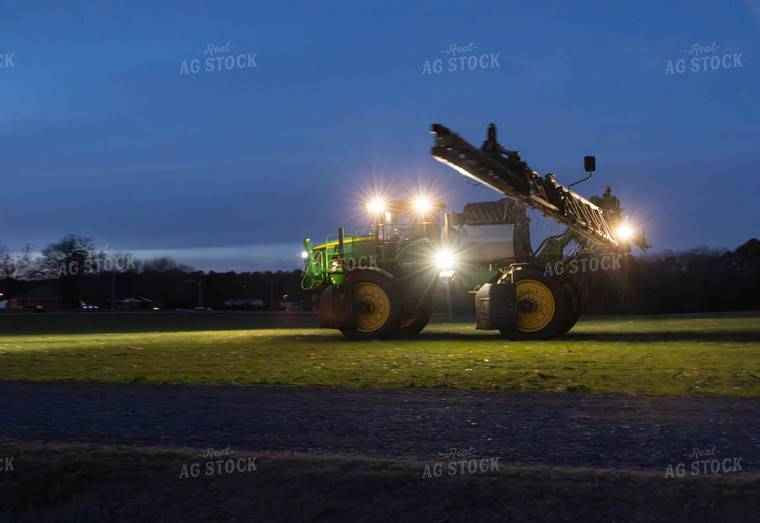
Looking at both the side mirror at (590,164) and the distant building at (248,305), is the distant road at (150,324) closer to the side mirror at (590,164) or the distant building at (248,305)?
the side mirror at (590,164)

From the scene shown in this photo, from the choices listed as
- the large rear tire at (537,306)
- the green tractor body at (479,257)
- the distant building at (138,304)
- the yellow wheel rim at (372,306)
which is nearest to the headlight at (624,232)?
the green tractor body at (479,257)

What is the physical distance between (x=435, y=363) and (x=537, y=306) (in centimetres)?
543

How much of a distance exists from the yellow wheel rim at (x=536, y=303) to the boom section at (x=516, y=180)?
193 cm

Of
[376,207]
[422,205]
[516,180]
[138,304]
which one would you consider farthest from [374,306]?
[138,304]

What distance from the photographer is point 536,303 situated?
60.1ft

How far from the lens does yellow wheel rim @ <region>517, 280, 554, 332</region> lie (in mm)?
18188

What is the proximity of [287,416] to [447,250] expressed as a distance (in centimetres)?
1196

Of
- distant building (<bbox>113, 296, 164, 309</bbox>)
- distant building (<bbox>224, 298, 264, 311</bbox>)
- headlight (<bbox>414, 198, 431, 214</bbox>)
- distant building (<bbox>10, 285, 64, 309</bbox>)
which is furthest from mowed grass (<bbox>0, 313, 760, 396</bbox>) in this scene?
distant building (<bbox>10, 285, 64, 309</bbox>)

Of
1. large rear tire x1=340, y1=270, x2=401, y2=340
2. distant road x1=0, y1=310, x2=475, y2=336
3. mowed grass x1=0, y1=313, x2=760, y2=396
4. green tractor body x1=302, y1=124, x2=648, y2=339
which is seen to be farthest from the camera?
distant road x1=0, y1=310, x2=475, y2=336

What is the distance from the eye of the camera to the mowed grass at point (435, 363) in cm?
1114

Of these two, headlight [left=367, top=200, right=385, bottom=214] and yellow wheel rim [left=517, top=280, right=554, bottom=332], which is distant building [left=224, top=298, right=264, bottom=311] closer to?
headlight [left=367, top=200, right=385, bottom=214]

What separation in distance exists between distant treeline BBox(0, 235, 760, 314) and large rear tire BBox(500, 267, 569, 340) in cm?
79

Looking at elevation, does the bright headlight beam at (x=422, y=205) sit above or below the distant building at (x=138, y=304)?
above

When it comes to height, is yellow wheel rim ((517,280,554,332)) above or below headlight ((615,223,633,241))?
below
